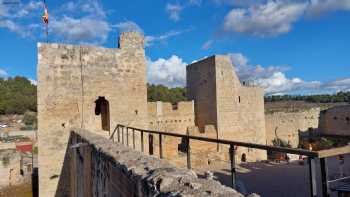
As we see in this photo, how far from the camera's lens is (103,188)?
4406 mm

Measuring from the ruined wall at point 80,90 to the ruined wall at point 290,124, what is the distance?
1617 centimetres

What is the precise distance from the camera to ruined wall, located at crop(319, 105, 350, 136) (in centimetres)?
2302

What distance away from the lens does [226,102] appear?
18.7 meters

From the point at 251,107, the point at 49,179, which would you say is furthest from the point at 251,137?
the point at 49,179

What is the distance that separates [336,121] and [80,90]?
71.0ft

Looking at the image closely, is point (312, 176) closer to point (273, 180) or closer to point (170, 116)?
point (273, 180)

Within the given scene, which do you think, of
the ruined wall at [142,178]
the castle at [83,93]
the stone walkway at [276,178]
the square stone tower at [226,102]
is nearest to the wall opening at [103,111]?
the castle at [83,93]

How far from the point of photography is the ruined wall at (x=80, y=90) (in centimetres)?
898

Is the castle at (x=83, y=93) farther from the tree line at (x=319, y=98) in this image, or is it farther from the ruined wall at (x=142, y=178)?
the tree line at (x=319, y=98)

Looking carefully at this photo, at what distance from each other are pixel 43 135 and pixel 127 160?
6.51 metres

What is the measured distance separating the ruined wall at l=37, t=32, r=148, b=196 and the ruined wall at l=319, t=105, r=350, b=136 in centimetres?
1850

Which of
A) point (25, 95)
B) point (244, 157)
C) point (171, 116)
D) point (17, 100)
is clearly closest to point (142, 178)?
point (244, 157)

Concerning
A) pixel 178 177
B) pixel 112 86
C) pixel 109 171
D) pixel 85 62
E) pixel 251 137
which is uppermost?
pixel 85 62

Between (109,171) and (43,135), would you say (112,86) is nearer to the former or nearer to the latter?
(43,135)
